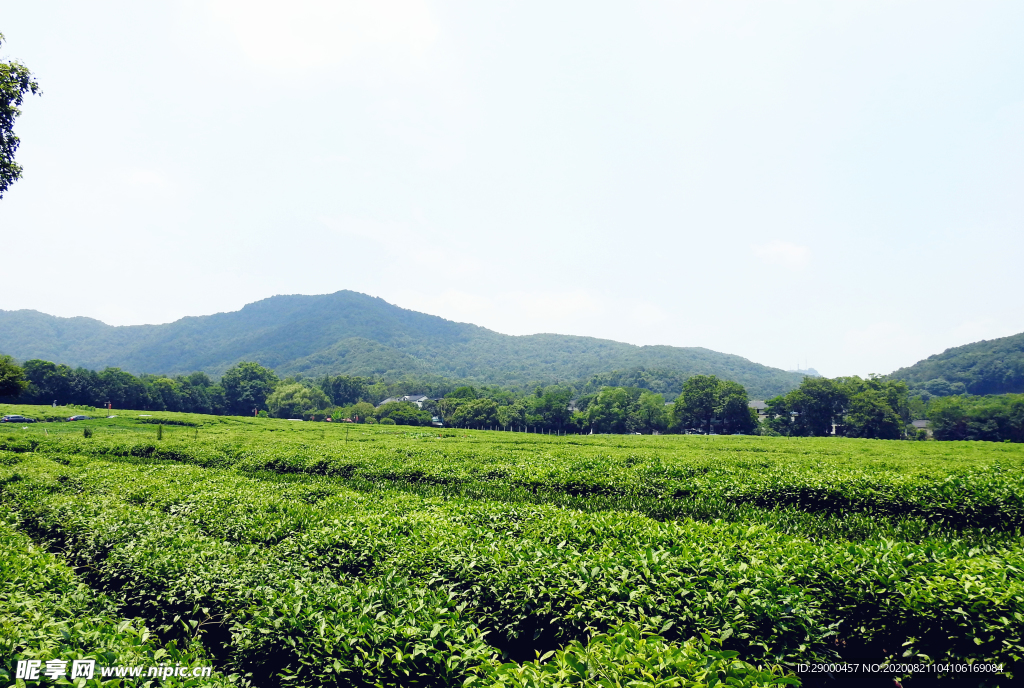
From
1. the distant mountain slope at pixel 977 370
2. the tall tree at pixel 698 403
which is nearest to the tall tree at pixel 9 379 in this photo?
the tall tree at pixel 698 403

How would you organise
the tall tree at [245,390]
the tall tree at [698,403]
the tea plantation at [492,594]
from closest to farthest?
the tea plantation at [492,594] → the tall tree at [698,403] → the tall tree at [245,390]

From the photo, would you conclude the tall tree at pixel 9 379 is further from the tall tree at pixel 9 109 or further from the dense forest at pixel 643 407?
the dense forest at pixel 643 407

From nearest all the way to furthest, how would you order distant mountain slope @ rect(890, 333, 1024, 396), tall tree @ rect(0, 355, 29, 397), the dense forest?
tall tree @ rect(0, 355, 29, 397), the dense forest, distant mountain slope @ rect(890, 333, 1024, 396)

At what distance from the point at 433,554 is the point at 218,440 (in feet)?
80.2

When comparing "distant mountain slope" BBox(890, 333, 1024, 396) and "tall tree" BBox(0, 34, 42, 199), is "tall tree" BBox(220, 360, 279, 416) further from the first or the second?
"distant mountain slope" BBox(890, 333, 1024, 396)

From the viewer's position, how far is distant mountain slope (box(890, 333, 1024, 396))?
12812 centimetres

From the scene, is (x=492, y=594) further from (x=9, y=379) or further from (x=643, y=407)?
(x=643, y=407)

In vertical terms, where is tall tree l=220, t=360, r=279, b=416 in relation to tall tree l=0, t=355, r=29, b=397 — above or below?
below

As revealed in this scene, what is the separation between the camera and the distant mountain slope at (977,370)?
128 m

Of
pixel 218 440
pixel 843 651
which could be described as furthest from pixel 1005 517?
pixel 218 440

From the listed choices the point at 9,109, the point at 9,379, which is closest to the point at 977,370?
the point at 9,109

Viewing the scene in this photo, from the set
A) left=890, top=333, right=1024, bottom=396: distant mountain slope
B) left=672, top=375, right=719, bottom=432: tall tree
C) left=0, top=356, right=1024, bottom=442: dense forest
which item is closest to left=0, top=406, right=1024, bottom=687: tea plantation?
left=672, top=375, right=719, bottom=432: tall tree

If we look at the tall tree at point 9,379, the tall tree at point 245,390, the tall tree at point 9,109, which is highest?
the tall tree at point 9,109

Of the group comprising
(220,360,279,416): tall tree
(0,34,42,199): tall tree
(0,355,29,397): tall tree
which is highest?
(0,34,42,199): tall tree
